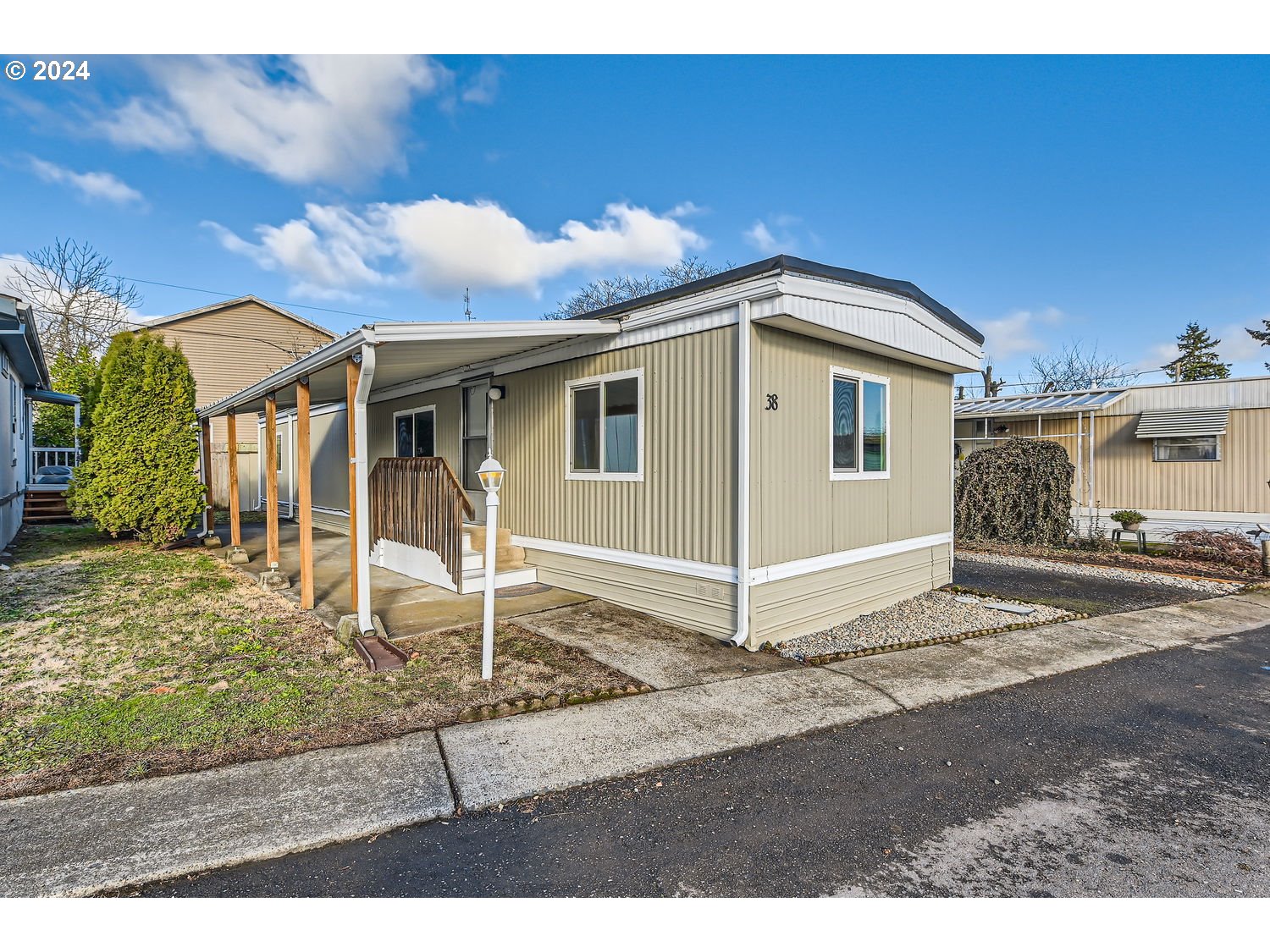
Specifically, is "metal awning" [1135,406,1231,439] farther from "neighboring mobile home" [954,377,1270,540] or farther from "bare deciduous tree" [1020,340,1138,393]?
"bare deciduous tree" [1020,340,1138,393]

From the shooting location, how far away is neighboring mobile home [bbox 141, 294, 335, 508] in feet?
68.2

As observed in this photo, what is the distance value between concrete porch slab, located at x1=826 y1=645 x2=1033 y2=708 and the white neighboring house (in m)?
10.8

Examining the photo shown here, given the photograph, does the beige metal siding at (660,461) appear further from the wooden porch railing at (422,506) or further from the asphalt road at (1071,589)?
the asphalt road at (1071,589)

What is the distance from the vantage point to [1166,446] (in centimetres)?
1296

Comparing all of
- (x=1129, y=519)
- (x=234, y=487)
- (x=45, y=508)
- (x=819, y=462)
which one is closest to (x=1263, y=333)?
(x=1129, y=519)

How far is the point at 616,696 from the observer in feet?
13.5

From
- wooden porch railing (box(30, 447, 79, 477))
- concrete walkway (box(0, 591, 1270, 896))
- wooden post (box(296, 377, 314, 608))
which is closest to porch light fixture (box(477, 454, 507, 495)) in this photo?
concrete walkway (box(0, 591, 1270, 896))

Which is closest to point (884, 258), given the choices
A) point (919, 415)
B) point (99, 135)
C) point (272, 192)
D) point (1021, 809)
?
point (919, 415)

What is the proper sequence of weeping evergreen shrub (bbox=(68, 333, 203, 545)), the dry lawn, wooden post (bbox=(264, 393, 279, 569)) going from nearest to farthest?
the dry lawn, wooden post (bbox=(264, 393, 279, 569)), weeping evergreen shrub (bbox=(68, 333, 203, 545))

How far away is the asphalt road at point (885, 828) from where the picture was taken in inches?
89.4

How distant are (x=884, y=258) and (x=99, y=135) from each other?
19.2m

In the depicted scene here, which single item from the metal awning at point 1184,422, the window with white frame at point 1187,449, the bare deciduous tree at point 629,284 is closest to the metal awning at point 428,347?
the metal awning at point 1184,422

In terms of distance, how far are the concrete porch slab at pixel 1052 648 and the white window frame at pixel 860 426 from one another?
1.84 metres

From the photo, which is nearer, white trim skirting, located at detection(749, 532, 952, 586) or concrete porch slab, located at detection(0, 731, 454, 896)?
concrete porch slab, located at detection(0, 731, 454, 896)
